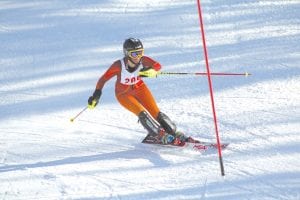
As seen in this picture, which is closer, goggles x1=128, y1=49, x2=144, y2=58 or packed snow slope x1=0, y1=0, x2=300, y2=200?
packed snow slope x1=0, y1=0, x2=300, y2=200

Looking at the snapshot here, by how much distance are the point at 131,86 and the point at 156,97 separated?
181cm

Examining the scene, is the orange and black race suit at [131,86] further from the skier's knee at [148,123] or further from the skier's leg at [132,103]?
the skier's knee at [148,123]

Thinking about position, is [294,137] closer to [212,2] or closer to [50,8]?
[212,2]

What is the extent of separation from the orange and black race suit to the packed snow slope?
0.57 meters

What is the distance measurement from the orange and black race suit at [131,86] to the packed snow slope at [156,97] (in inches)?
22.5

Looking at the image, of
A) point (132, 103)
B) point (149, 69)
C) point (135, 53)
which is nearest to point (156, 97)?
point (132, 103)

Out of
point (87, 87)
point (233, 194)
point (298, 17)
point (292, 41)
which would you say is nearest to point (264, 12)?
point (298, 17)

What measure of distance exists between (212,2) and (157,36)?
2042mm

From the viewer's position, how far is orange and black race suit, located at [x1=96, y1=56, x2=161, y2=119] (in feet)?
25.4

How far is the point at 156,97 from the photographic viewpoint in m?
9.60

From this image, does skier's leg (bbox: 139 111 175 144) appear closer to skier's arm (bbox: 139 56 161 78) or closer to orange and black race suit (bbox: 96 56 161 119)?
orange and black race suit (bbox: 96 56 161 119)

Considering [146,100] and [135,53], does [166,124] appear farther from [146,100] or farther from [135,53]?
[135,53]

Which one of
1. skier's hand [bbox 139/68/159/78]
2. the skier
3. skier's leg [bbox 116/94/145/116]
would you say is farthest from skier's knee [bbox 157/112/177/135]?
skier's hand [bbox 139/68/159/78]

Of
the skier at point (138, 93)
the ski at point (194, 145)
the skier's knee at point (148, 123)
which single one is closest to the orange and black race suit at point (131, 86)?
the skier at point (138, 93)
